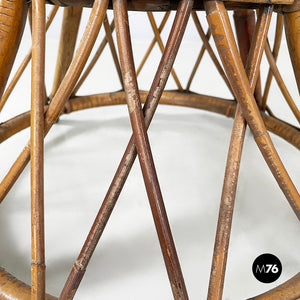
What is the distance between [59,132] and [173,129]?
28 cm

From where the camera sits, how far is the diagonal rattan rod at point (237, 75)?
0.66 m

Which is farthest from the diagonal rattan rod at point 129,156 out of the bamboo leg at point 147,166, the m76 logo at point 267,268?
the m76 logo at point 267,268

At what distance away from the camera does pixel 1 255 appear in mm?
874

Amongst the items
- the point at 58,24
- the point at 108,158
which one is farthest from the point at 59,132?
the point at 58,24

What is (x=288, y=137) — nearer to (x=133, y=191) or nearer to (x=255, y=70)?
(x=133, y=191)

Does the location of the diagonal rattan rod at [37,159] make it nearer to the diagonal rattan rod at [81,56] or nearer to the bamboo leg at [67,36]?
the diagonal rattan rod at [81,56]

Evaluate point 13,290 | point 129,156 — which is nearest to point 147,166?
point 129,156

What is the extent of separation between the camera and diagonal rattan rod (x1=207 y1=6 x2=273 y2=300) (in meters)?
0.67

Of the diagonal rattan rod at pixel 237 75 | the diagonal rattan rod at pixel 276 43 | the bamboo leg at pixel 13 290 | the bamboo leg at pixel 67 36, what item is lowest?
the bamboo leg at pixel 13 290

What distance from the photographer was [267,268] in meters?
0.86

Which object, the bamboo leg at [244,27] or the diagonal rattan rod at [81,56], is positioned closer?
the diagonal rattan rod at [81,56]

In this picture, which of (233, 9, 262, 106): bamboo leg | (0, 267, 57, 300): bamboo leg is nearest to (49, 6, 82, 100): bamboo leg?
(233, 9, 262, 106): bamboo leg

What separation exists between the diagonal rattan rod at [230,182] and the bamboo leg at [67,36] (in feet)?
1.82

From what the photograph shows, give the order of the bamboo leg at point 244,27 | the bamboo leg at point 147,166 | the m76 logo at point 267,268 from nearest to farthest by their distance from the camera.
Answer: the bamboo leg at point 147,166
the m76 logo at point 267,268
the bamboo leg at point 244,27
